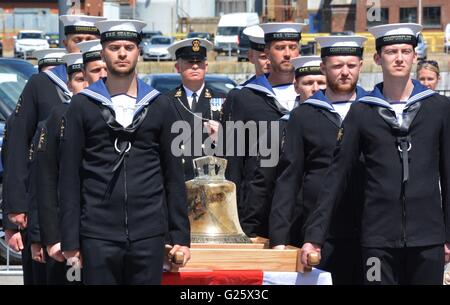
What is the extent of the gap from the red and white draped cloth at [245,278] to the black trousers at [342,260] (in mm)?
378

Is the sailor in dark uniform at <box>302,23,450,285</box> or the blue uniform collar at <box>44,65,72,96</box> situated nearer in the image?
the sailor in dark uniform at <box>302,23,450,285</box>

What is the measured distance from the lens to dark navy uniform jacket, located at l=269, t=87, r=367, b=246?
27.3 ft

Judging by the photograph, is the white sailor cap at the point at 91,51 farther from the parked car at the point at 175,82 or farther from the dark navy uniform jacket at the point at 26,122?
the parked car at the point at 175,82

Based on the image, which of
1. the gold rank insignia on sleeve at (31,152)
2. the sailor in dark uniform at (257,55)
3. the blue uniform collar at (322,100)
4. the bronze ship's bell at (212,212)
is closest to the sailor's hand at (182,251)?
the bronze ship's bell at (212,212)

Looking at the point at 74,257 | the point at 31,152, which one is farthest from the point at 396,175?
the point at 31,152

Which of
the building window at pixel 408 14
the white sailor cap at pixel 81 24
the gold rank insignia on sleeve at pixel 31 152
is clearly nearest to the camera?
the gold rank insignia on sleeve at pixel 31 152

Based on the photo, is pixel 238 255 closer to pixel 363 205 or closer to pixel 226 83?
pixel 363 205

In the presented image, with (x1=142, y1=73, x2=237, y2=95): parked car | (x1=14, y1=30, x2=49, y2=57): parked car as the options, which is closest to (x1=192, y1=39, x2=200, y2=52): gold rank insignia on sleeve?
(x1=142, y1=73, x2=237, y2=95): parked car

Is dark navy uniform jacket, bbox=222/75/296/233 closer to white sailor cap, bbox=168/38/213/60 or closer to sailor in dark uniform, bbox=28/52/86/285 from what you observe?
white sailor cap, bbox=168/38/213/60

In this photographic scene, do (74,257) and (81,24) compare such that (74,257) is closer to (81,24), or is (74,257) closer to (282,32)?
(81,24)

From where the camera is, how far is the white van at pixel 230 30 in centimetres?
5462
